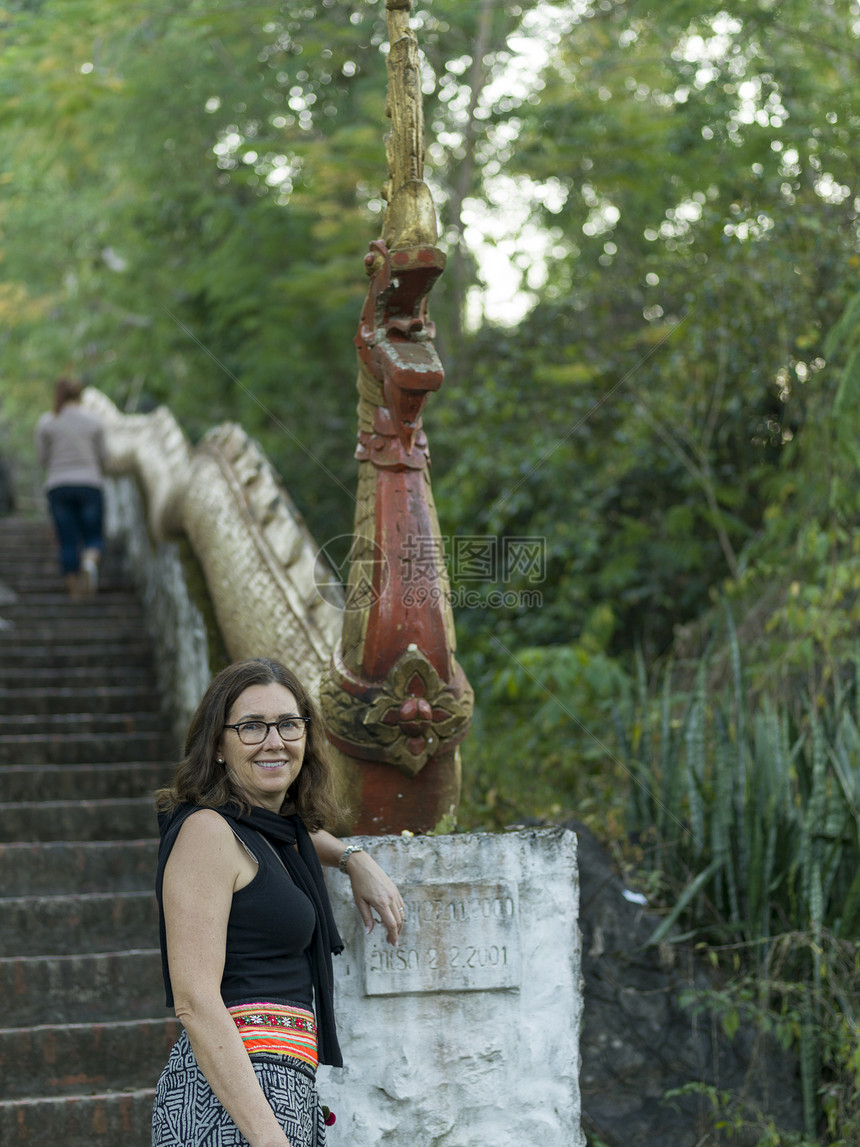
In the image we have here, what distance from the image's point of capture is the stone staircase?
3207 millimetres

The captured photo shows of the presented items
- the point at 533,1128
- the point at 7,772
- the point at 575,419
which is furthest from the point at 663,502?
the point at 533,1128

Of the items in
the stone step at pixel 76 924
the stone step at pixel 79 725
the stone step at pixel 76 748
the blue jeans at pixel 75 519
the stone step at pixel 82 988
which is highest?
the blue jeans at pixel 75 519

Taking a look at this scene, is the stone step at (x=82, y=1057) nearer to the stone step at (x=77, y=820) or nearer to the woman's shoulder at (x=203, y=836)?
the stone step at (x=77, y=820)

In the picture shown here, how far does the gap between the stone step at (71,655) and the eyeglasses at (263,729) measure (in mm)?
3997

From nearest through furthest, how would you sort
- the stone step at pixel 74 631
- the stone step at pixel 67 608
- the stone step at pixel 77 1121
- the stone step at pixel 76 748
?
the stone step at pixel 77 1121, the stone step at pixel 76 748, the stone step at pixel 74 631, the stone step at pixel 67 608

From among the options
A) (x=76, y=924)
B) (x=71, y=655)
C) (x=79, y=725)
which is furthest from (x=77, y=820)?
(x=71, y=655)

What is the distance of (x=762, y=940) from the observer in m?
3.60

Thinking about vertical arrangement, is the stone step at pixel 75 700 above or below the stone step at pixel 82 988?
above

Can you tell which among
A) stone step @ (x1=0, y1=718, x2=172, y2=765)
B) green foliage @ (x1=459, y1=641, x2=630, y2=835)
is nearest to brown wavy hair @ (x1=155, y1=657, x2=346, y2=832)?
green foliage @ (x1=459, y1=641, x2=630, y2=835)

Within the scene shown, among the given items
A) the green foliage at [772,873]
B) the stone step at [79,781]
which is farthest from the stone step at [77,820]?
the green foliage at [772,873]

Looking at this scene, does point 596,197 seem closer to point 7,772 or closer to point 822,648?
point 822,648

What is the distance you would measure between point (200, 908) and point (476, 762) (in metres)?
3.32

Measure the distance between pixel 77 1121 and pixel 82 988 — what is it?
0.51m

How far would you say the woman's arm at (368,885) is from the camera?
2.41 m
